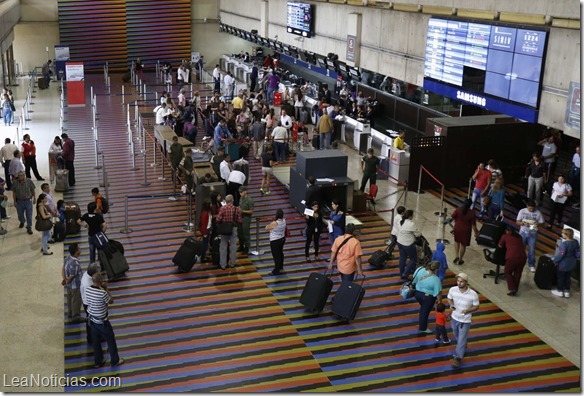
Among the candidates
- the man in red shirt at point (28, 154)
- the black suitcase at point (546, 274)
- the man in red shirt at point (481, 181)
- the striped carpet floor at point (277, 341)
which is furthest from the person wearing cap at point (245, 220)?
the man in red shirt at point (28, 154)

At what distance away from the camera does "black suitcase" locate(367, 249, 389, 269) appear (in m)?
14.0

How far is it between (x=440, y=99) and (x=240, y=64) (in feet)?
54.5

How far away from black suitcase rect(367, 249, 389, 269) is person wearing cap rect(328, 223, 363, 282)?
1868 mm

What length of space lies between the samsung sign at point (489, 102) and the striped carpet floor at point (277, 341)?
13.8 feet

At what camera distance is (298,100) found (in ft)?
88.1

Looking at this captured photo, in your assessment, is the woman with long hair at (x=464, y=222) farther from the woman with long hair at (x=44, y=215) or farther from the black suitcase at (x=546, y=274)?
the woman with long hair at (x=44, y=215)

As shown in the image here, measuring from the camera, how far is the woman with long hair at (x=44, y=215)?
1378cm

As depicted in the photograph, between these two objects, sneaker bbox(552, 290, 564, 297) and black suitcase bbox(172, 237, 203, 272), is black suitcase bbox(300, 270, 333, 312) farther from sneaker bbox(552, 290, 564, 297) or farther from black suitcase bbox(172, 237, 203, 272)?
sneaker bbox(552, 290, 564, 297)

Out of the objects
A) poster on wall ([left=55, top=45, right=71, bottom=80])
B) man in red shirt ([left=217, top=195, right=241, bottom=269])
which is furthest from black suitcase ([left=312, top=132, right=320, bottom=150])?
poster on wall ([left=55, top=45, right=71, bottom=80])

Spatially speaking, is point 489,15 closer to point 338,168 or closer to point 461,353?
point 338,168

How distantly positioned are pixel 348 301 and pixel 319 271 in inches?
83.1

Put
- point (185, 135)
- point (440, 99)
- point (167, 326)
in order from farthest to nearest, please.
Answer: point (440, 99), point (185, 135), point (167, 326)

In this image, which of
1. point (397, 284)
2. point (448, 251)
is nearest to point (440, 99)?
point (448, 251)

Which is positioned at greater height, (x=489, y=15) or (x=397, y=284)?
(x=489, y=15)
